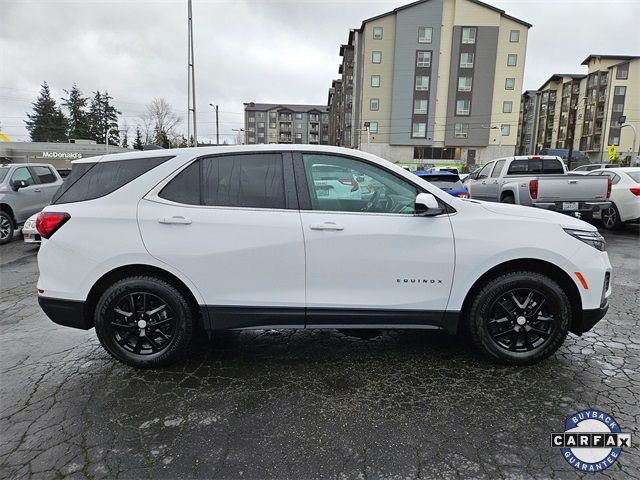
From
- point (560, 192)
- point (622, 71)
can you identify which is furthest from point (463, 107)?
point (560, 192)

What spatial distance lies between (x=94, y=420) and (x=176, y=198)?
1649 mm

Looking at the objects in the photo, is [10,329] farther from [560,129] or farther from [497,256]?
[560,129]

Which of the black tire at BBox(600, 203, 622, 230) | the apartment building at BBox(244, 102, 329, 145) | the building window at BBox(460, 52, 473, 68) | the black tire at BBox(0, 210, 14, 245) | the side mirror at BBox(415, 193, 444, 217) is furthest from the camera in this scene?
the apartment building at BBox(244, 102, 329, 145)

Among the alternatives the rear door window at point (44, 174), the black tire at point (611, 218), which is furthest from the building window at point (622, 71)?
the rear door window at point (44, 174)

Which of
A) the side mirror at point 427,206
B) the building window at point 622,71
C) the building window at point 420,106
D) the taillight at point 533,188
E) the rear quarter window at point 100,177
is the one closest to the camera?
the side mirror at point 427,206

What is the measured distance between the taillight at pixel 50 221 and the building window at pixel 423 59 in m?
52.4

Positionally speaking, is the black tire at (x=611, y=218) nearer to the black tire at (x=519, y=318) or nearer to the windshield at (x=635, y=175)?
the windshield at (x=635, y=175)

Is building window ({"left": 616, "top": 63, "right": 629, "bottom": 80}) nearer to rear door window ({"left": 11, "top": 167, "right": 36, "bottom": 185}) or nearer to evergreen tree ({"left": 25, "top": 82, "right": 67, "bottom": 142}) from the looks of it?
rear door window ({"left": 11, "top": 167, "right": 36, "bottom": 185})

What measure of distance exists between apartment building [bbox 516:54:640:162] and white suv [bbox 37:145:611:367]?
65.1 m

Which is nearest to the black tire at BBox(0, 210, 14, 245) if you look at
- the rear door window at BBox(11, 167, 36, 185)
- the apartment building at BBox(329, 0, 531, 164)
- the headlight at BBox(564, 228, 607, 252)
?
the rear door window at BBox(11, 167, 36, 185)

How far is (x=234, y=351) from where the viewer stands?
3.71m

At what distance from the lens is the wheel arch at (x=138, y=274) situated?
321cm

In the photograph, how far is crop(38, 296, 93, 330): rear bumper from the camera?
3211mm

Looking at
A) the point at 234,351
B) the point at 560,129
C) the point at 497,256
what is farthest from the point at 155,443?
the point at 560,129
